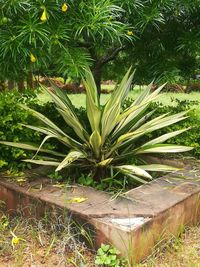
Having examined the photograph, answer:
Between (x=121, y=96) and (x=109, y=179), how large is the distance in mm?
667

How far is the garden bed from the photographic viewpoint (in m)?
2.14

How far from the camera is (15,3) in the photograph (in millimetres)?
1999

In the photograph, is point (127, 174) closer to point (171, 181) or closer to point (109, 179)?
point (109, 179)

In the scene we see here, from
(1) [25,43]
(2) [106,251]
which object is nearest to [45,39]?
(1) [25,43]

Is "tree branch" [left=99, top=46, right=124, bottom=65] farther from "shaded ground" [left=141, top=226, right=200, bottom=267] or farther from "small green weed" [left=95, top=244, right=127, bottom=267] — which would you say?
"small green weed" [left=95, top=244, right=127, bottom=267]

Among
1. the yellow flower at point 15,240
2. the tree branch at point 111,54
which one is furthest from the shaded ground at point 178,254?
the tree branch at point 111,54

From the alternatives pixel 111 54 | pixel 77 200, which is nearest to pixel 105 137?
pixel 77 200

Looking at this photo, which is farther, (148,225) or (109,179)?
(109,179)

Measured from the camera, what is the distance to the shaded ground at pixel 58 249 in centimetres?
221

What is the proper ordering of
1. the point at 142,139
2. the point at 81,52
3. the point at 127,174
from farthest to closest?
the point at 142,139
the point at 127,174
the point at 81,52

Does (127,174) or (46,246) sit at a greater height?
(127,174)

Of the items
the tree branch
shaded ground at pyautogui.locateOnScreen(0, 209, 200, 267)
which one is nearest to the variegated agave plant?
shaded ground at pyautogui.locateOnScreen(0, 209, 200, 267)

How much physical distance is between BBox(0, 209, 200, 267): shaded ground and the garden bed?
0.25ft

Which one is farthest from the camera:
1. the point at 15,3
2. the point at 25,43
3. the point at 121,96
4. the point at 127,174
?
the point at 121,96
